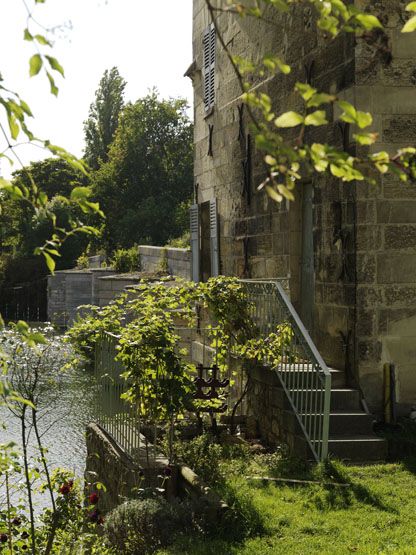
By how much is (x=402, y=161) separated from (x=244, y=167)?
961 cm

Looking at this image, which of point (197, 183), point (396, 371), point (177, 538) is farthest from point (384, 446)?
point (197, 183)

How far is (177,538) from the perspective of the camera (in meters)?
6.08

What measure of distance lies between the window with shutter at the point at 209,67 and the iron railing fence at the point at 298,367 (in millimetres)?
5102

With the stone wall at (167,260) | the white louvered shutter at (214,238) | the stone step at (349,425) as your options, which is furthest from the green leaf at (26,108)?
the stone wall at (167,260)

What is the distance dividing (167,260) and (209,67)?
1143 cm

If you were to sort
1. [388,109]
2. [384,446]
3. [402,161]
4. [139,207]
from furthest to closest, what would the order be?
[139,207] → [388,109] → [384,446] → [402,161]

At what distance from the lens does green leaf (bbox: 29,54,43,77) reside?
8.52 feet

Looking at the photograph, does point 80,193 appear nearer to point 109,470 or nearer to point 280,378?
point 280,378

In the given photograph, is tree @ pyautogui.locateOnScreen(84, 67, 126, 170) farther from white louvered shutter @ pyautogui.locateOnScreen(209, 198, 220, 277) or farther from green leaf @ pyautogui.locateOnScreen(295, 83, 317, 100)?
green leaf @ pyautogui.locateOnScreen(295, 83, 317, 100)

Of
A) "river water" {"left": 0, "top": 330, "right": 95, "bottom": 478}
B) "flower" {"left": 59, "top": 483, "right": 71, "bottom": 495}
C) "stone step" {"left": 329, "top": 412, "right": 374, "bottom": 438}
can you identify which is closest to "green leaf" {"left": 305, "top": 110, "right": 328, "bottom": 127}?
"flower" {"left": 59, "top": 483, "right": 71, "bottom": 495}

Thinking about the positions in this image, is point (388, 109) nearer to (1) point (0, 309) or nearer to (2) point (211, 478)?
(2) point (211, 478)

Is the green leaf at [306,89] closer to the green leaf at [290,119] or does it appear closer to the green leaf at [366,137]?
the green leaf at [290,119]

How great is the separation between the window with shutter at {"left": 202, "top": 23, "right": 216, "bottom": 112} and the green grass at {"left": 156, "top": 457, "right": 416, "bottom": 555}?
7.75m

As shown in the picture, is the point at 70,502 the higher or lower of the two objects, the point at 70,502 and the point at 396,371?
the lower
